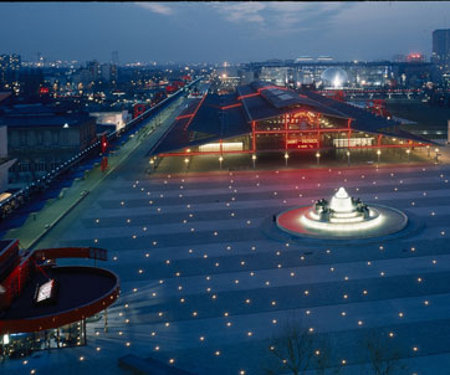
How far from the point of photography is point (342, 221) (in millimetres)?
32719

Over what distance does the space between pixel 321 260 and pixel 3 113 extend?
6677 cm

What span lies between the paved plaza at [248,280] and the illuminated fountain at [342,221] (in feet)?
3.07

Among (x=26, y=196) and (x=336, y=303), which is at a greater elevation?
(x=26, y=196)

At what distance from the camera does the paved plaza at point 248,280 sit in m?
18.6

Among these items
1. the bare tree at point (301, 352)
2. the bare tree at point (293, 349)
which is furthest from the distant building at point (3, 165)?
the bare tree at point (301, 352)

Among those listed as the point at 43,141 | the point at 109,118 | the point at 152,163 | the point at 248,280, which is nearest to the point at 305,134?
the point at 152,163

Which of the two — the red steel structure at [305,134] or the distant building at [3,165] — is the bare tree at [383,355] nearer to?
the distant building at [3,165]

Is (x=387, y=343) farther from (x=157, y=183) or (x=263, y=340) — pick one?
(x=157, y=183)

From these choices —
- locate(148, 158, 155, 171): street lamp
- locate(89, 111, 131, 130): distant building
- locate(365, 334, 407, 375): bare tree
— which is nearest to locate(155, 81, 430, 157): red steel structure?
locate(148, 158, 155, 171): street lamp

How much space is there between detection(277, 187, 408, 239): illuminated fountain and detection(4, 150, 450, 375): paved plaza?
0.94 m

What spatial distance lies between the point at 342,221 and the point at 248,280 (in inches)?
394

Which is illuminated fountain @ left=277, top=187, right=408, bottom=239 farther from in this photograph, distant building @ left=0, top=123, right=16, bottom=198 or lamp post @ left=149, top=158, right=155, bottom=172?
lamp post @ left=149, top=158, right=155, bottom=172

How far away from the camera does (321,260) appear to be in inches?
1077

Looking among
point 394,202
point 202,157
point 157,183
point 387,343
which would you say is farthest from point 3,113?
point 387,343
